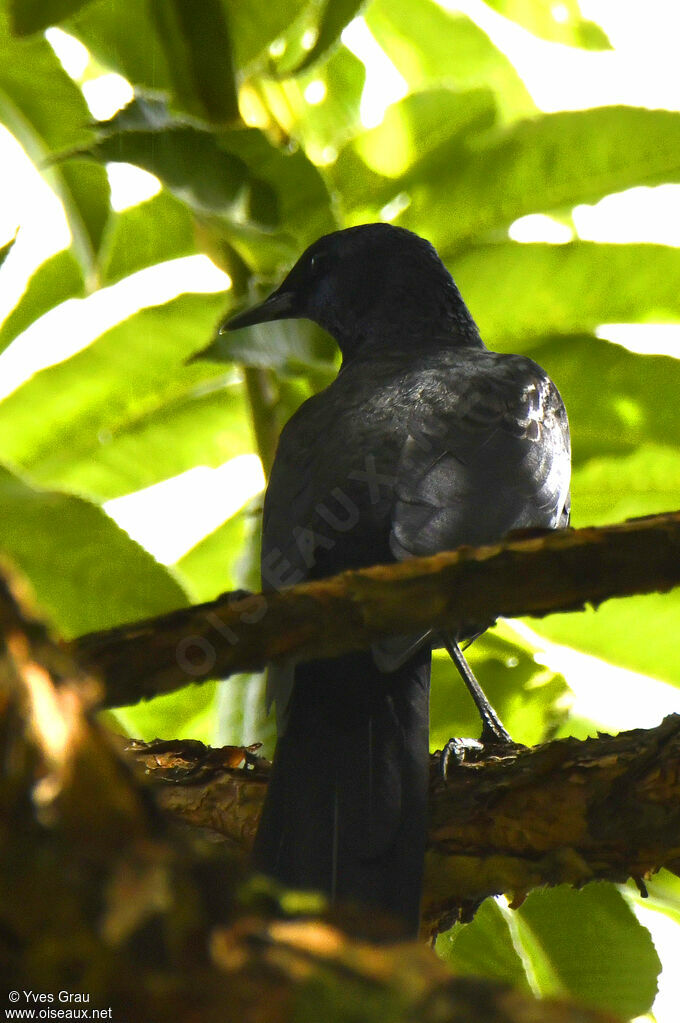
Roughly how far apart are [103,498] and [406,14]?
1.58m

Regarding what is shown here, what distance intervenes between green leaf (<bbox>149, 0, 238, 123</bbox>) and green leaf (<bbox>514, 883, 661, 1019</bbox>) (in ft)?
5.91

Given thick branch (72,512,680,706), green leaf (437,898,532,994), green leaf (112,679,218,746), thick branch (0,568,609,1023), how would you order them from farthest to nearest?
green leaf (112,679,218,746) < green leaf (437,898,532,994) < thick branch (72,512,680,706) < thick branch (0,568,609,1023)

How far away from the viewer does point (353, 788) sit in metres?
1.54

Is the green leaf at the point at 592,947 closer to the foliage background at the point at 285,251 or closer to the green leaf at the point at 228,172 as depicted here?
the foliage background at the point at 285,251

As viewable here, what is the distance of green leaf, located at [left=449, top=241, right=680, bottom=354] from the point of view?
250 cm

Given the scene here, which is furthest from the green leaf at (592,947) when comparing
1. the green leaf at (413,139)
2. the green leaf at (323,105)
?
the green leaf at (323,105)

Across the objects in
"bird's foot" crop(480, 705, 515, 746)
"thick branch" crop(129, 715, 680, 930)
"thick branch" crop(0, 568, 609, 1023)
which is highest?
"bird's foot" crop(480, 705, 515, 746)

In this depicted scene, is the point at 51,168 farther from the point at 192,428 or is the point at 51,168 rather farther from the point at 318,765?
the point at 318,765

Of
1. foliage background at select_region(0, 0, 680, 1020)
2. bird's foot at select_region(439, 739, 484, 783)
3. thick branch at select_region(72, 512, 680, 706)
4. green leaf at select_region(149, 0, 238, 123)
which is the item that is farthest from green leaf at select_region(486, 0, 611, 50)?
thick branch at select_region(72, 512, 680, 706)

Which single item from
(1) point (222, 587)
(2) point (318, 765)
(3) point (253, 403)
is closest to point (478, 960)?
(2) point (318, 765)

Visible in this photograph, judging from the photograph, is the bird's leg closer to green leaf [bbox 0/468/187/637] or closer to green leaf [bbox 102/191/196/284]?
green leaf [bbox 0/468/187/637]

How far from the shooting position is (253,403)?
2461mm

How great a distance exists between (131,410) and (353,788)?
1362 mm

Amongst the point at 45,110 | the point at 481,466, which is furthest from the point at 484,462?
the point at 45,110
